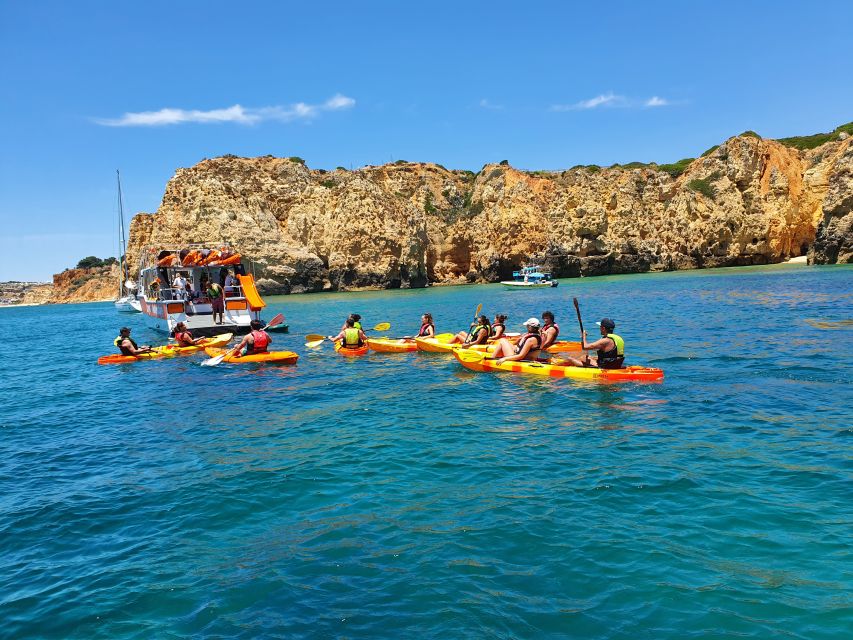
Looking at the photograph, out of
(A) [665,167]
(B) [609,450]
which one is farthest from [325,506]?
(A) [665,167]

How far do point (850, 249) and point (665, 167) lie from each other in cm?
3815

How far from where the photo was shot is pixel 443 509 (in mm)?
7227

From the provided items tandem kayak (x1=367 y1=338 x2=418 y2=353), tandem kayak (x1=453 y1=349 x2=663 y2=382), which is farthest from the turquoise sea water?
tandem kayak (x1=367 y1=338 x2=418 y2=353)

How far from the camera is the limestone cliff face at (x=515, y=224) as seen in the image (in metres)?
65.5

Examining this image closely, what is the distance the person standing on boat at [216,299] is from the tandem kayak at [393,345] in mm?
9157

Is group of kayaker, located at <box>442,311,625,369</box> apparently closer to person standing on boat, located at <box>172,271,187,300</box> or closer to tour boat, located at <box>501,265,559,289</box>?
person standing on boat, located at <box>172,271,187,300</box>

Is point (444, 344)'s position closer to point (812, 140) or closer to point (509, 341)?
point (509, 341)

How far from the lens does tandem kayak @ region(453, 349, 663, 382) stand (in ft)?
43.7

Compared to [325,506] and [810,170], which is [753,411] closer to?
[325,506]

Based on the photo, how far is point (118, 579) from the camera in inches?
236

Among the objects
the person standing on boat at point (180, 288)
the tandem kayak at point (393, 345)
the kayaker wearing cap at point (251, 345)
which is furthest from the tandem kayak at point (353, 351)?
the person standing on boat at point (180, 288)

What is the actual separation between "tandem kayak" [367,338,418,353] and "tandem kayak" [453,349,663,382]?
353 centimetres

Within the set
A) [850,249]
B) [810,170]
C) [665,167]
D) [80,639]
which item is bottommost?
[80,639]

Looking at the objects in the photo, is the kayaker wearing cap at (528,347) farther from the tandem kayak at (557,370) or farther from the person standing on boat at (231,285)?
the person standing on boat at (231,285)
